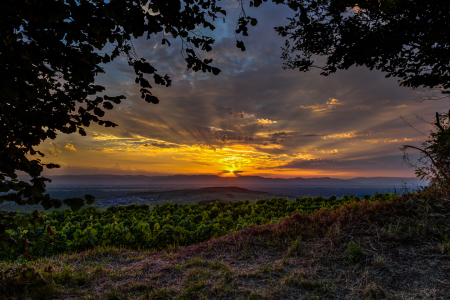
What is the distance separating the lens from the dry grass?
11.2 ft

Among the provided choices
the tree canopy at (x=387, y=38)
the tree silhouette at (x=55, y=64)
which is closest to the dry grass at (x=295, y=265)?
the tree silhouette at (x=55, y=64)

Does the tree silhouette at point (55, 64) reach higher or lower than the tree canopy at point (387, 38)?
lower

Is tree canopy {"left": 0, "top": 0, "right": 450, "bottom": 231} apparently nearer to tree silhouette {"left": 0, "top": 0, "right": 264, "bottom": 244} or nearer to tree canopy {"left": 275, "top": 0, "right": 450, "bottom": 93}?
tree silhouette {"left": 0, "top": 0, "right": 264, "bottom": 244}

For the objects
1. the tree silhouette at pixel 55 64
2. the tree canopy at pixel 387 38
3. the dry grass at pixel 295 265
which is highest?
the tree canopy at pixel 387 38

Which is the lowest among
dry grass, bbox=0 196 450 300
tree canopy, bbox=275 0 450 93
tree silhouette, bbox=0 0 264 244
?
dry grass, bbox=0 196 450 300

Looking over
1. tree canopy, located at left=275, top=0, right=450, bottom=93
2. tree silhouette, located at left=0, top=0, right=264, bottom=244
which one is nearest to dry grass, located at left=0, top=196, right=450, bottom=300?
tree silhouette, located at left=0, top=0, right=264, bottom=244

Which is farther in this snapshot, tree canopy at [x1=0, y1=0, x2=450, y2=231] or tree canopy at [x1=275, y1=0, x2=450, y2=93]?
tree canopy at [x1=275, y1=0, x2=450, y2=93]

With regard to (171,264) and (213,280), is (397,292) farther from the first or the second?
(171,264)

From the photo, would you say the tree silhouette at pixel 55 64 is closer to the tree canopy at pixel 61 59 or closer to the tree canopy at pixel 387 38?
the tree canopy at pixel 61 59

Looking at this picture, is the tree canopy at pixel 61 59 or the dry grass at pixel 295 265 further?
the dry grass at pixel 295 265

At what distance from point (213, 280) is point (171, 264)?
4.19 feet

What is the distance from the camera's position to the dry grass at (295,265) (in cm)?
340

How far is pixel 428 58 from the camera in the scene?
7.17 m

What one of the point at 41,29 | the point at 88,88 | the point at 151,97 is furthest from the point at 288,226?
the point at 41,29
